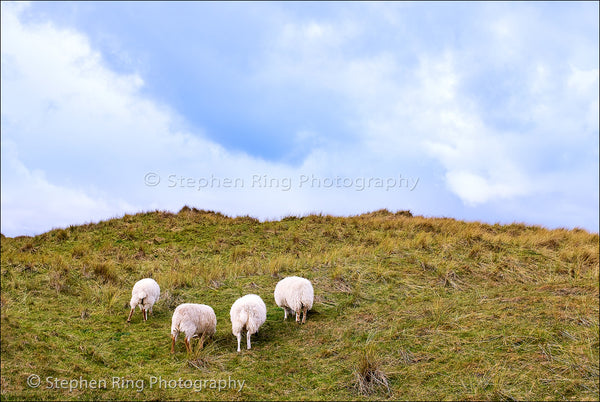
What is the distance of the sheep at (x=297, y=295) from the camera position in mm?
10336

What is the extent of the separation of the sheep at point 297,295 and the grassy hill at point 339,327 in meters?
0.46

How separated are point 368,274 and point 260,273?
4069 millimetres

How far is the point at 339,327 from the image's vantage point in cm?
1012

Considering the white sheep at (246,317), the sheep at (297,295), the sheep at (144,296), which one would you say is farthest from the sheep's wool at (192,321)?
the sheep at (144,296)

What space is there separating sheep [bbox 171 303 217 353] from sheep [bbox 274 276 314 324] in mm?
1991

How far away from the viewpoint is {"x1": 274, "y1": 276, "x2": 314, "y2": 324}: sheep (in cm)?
1034

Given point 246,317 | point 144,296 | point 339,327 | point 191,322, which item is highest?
point 144,296

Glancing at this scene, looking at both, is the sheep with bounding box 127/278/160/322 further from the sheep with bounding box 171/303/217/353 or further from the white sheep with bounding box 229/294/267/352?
the white sheep with bounding box 229/294/267/352

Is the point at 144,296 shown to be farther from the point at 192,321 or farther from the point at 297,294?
the point at 297,294

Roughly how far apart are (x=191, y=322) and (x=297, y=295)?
2675 millimetres

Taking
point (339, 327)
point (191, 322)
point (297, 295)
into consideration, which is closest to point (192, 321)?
point (191, 322)

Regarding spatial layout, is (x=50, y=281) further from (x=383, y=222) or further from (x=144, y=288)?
(x=383, y=222)

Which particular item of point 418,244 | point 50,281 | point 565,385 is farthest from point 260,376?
point 418,244

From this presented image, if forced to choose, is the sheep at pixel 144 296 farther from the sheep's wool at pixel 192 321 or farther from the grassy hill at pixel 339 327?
the sheep's wool at pixel 192 321
